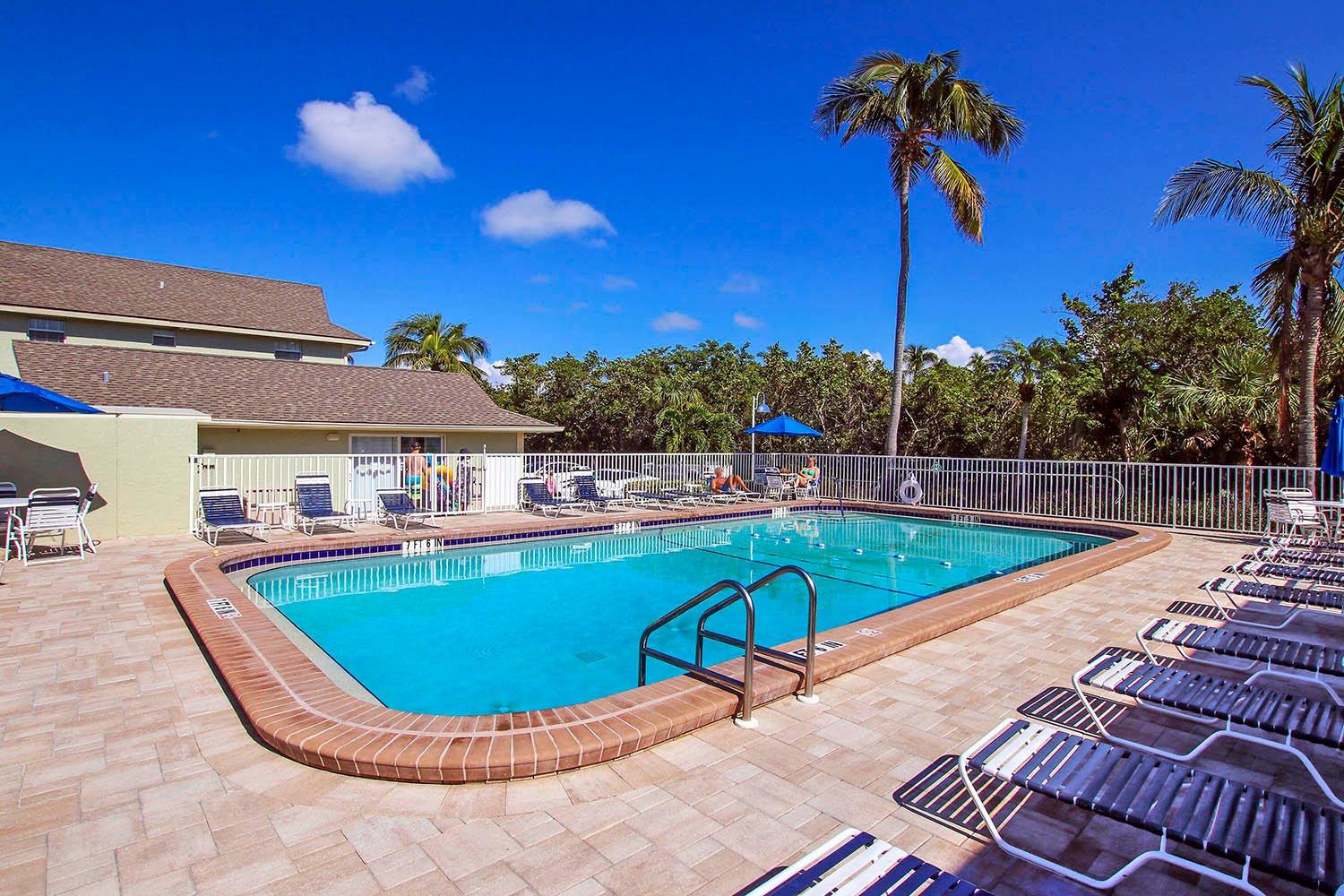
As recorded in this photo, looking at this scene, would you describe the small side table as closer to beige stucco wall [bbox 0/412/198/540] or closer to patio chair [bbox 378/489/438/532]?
beige stucco wall [bbox 0/412/198/540]

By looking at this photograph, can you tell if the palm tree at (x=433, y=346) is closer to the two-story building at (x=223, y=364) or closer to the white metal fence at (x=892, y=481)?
the two-story building at (x=223, y=364)

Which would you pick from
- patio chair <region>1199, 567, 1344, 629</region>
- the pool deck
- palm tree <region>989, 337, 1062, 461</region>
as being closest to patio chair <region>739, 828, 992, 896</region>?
the pool deck

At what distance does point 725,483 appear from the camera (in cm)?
1819

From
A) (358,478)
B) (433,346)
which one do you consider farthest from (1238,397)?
(433,346)

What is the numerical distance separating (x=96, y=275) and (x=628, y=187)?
61.2 feet

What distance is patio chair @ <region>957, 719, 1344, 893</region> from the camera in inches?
81.4

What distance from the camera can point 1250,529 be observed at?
1301 cm

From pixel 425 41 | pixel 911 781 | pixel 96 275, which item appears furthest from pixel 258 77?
pixel 911 781

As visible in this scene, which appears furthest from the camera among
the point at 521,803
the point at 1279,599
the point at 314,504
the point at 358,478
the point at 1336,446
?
the point at 358,478

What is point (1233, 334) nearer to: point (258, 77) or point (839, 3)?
point (839, 3)

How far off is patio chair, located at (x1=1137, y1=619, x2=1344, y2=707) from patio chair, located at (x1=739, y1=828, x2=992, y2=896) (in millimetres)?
2944

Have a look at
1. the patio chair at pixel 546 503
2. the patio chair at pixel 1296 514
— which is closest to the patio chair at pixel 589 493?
the patio chair at pixel 546 503

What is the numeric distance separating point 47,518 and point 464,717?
8.44 metres

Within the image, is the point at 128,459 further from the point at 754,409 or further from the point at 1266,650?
the point at 754,409
